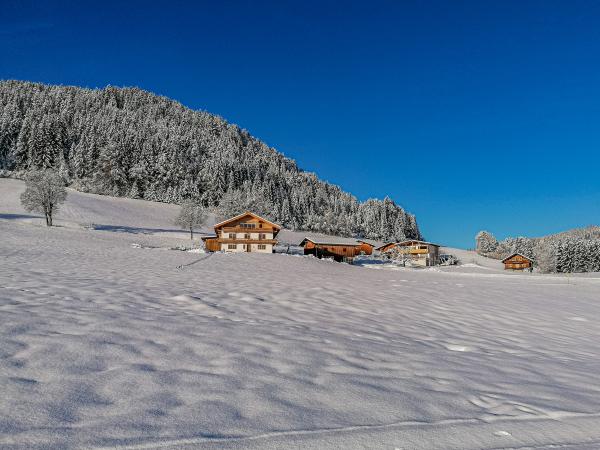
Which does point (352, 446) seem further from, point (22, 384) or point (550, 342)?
point (550, 342)

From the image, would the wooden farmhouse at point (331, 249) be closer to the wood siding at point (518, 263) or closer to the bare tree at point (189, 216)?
the bare tree at point (189, 216)

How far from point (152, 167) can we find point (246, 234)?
7821cm

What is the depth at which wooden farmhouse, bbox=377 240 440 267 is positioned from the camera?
8561 cm

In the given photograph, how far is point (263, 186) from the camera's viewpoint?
6181 inches

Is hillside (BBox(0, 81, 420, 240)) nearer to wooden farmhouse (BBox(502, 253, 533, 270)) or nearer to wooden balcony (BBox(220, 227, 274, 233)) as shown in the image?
wooden balcony (BBox(220, 227, 274, 233))

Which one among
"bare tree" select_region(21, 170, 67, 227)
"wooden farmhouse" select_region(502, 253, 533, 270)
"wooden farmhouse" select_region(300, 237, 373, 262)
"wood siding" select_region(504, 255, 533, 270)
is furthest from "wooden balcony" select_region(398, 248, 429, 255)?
"bare tree" select_region(21, 170, 67, 227)

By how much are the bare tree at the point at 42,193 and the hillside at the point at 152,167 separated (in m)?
39.5

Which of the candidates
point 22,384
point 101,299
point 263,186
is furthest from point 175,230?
point 263,186

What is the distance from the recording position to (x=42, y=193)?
2183 inches

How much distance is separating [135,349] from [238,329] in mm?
2047

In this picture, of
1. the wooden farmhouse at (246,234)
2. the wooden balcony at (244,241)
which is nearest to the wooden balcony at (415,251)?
the wooden balcony at (244,241)

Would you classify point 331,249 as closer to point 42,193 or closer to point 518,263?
point 42,193

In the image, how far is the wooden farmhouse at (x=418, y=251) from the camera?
281ft

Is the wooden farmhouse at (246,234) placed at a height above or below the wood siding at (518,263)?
above
